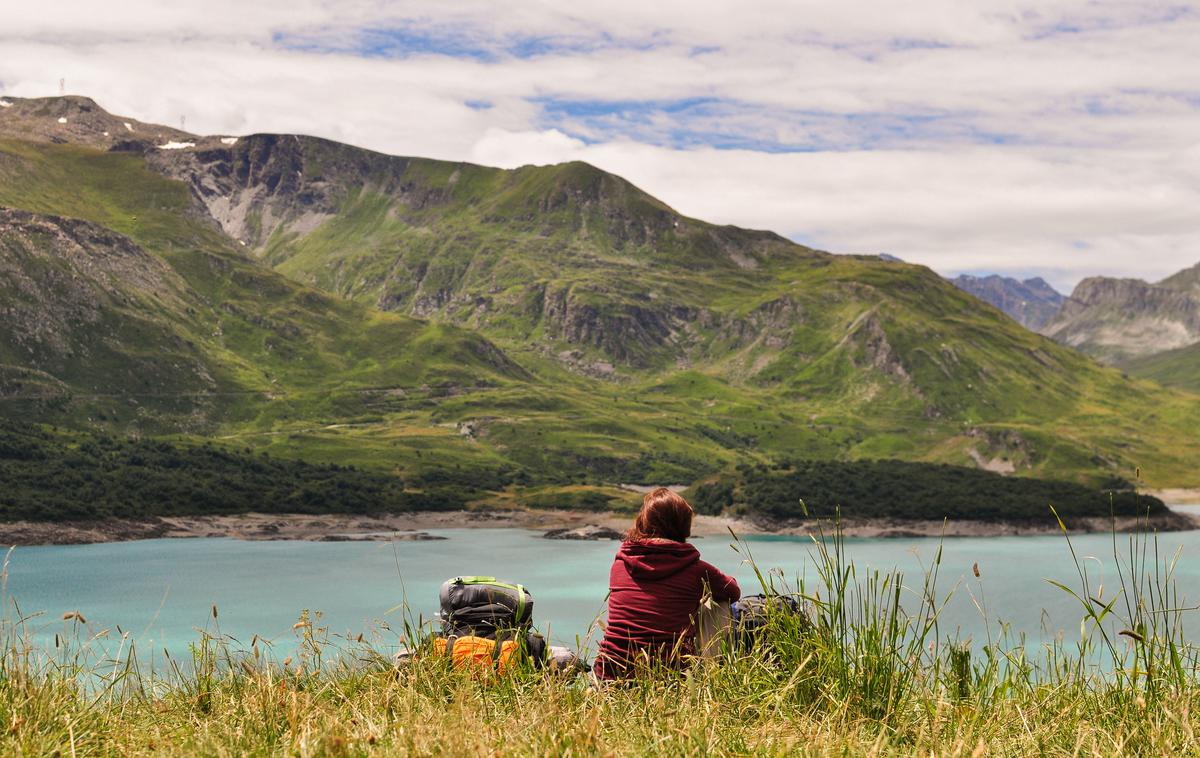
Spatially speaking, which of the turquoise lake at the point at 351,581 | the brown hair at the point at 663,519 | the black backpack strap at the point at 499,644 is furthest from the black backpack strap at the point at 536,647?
the turquoise lake at the point at 351,581

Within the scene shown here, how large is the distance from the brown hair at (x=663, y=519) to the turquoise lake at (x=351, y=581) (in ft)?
324

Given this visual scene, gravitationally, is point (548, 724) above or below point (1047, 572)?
above

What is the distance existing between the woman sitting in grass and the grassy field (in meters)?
0.68

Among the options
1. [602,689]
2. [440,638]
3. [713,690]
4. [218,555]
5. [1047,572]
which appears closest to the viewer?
[713,690]

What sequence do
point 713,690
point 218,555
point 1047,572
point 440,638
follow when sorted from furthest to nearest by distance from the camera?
point 218,555, point 1047,572, point 440,638, point 713,690

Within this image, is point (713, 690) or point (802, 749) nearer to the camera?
point (802, 749)

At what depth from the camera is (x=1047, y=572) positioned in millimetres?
166875

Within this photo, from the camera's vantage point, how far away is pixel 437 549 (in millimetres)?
197875

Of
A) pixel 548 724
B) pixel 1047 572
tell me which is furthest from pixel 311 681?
pixel 1047 572

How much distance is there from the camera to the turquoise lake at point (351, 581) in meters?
127

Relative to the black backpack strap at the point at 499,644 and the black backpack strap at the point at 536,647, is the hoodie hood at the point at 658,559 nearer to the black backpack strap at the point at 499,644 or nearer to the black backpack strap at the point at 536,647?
the black backpack strap at the point at 536,647

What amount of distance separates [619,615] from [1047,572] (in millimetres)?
171501

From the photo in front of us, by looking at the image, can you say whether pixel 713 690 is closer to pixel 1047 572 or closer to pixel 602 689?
pixel 602 689

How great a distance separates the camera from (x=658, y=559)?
10.6 meters
